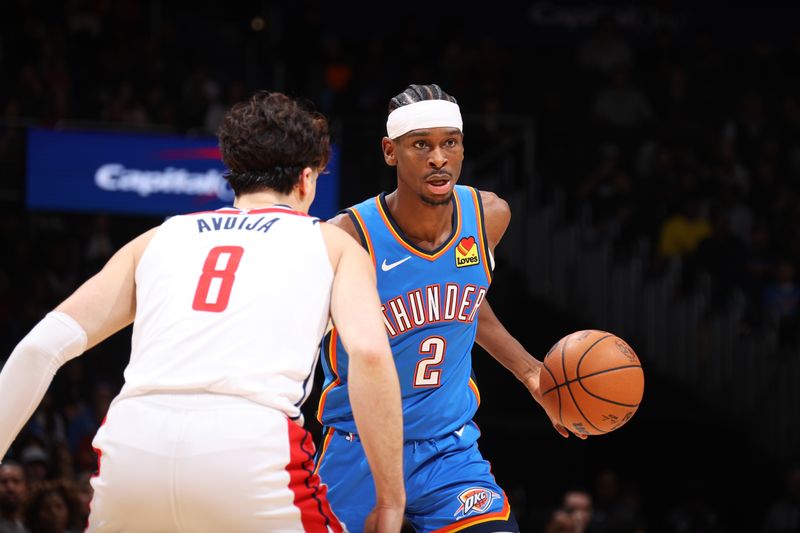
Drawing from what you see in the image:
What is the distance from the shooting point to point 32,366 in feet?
10.8

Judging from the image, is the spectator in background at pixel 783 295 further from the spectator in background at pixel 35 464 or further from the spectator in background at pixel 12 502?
the spectator in background at pixel 12 502

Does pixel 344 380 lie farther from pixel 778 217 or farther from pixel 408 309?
pixel 778 217

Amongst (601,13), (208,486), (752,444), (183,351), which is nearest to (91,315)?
(183,351)

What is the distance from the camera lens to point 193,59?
1446cm

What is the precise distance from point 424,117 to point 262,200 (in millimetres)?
1480

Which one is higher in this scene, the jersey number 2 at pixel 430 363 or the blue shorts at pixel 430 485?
the jersey number 2 at pixel 430 363

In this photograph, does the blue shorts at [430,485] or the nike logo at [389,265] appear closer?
the blue shorts at [430,485]

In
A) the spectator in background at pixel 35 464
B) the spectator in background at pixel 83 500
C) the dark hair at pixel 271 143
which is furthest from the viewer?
the spectator in background at pixel 35 464

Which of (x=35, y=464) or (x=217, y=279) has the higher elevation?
(x=217, y=279)

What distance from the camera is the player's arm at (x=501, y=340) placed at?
5.00 meters

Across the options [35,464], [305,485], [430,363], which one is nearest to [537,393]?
[430,363]

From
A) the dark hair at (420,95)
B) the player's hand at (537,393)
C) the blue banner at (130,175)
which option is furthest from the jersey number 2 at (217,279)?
the blue banner at (130,175)

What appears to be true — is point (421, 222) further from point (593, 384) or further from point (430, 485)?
point (430, 485)

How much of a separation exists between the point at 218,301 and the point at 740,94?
47.0 ft
